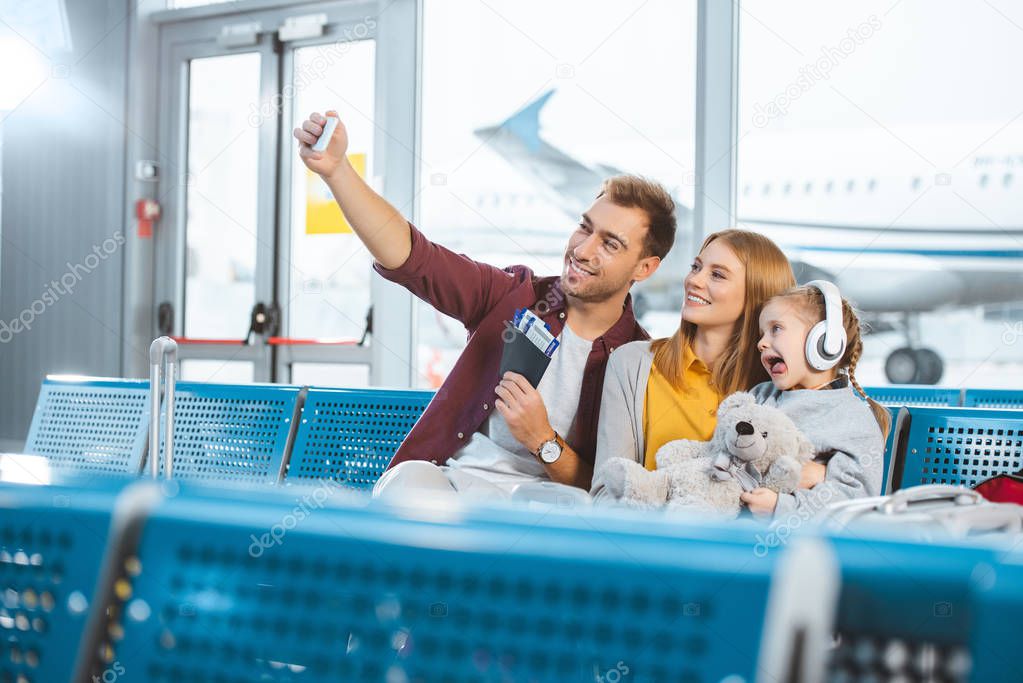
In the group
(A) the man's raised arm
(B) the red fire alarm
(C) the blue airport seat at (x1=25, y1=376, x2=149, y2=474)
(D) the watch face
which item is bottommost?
(C) the blue airport seat at (x1=25, y1=376, x2=149, y2=474)

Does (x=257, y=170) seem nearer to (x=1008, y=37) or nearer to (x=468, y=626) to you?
(x=1008, y=37)

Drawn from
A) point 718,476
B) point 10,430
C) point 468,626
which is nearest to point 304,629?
point 468,626

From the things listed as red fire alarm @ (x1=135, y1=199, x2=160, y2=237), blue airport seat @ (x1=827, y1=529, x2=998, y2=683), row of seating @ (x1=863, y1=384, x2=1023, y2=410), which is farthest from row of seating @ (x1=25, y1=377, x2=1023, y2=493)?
red fire alarm @ (x1=135, y1=199, x2=160, y2=237)

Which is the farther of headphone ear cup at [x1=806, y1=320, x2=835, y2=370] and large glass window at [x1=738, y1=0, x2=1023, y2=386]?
large glass window at [x1=738, y1=0, x2=1023, y2=386]

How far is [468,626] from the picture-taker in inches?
33.0

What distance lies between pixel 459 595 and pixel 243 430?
2.41 metres

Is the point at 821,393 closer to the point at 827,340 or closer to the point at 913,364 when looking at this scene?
the point at 827,340

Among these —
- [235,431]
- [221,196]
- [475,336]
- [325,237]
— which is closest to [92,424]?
[235,431]

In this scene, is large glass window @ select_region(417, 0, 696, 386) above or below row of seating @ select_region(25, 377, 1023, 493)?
above

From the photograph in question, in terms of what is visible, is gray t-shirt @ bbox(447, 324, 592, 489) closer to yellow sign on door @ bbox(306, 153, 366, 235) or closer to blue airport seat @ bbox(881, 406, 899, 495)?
blue airport seat @ bbox(881, 406, 899, 495)

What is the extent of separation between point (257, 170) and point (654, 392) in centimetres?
453

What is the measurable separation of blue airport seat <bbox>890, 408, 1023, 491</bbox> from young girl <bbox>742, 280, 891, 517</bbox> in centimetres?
40

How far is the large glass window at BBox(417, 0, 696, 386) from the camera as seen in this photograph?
5.37m

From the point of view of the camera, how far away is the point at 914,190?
8820 millimetres
